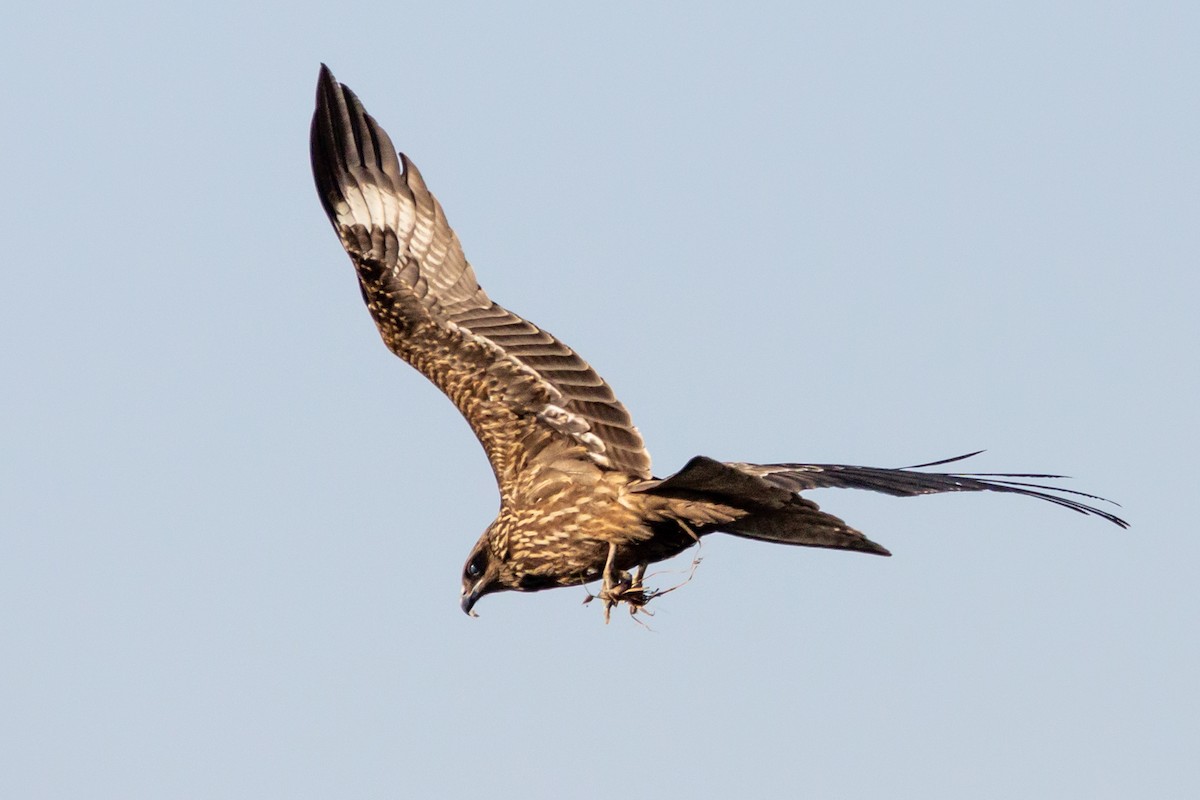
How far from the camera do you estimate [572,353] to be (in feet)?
38.5

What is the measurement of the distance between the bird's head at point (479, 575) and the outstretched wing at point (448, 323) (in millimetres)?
442

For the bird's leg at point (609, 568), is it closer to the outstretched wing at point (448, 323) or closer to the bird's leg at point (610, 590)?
the bird's leg at point (610, 590)

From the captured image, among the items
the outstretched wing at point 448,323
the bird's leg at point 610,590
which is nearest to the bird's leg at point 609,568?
the bird's leg at point 610,590

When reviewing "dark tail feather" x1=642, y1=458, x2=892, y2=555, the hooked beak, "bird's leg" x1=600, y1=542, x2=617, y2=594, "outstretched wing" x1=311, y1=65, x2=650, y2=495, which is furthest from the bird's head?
"dark tail feather" x1=642, y1=458, x2=892, y2=555

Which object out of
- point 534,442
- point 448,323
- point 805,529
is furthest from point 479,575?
point 805,529

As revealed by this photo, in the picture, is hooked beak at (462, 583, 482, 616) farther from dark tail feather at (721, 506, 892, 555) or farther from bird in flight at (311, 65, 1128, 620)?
dark tail feather at (721, 506, 892, 555)

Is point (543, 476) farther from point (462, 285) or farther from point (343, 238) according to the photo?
point (343, 238)

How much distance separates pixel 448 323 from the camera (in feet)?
40.2

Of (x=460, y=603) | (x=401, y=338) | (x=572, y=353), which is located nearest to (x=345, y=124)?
(x=401, y=338)

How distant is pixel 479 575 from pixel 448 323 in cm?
176

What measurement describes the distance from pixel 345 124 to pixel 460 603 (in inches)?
149

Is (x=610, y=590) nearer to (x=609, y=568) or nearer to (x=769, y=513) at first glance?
(x=609, y=568)

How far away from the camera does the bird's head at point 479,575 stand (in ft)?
37.9

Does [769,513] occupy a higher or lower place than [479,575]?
higher
